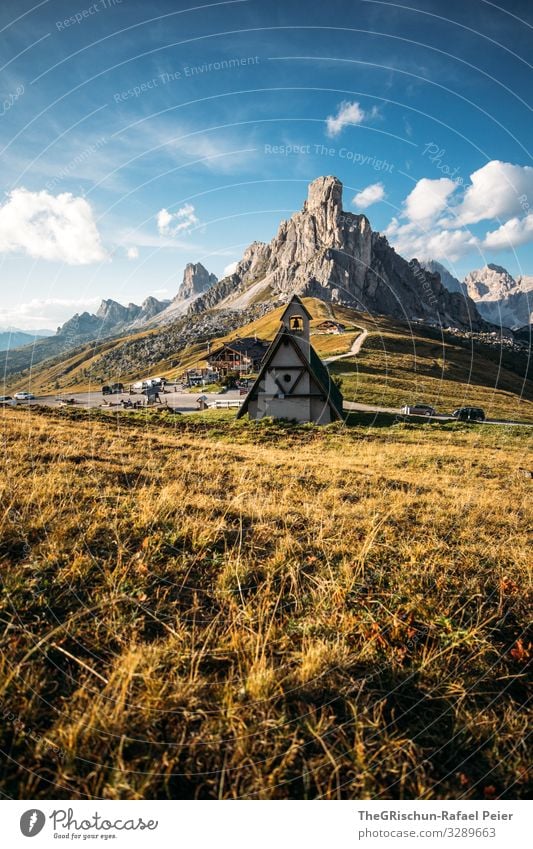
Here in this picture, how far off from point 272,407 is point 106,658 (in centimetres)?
2097

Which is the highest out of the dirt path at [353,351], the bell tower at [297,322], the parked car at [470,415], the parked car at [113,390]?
the dirt path at [353,351]

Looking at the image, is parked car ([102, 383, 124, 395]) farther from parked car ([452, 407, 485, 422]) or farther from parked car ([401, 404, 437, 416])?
parked car ([452, 407, 485, 422])

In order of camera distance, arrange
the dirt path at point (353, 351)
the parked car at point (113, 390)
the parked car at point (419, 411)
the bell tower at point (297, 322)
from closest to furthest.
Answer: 1. the bell tower at point (297, 322)
2. the parked car at point (419, 411)
3. the dirt path at point (353, 351)
4. the parked car at point (113, 390)

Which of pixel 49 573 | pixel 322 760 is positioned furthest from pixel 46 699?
pixel 322 760

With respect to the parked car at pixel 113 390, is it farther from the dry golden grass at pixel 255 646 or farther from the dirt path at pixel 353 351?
the dry golden grass at pixel 255 646

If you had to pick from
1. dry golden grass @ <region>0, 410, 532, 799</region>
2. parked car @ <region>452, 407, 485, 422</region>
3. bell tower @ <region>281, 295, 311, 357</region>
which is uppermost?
bell tower @ <region>281, 295, 311, 357</region>

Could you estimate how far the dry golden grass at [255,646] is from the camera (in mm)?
2770

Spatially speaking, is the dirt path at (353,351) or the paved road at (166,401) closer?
the paved road at (166,401)

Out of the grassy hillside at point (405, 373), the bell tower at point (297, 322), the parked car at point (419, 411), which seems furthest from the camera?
the grassy hillside at point (405, 373)

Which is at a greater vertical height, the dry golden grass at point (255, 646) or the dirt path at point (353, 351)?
the dirt path at point (353, 351)

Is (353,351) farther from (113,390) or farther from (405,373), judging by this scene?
(113,390)

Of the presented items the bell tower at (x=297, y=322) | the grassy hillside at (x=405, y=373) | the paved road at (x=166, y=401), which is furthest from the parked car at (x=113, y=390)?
the bell tower at (x=297, y=322)

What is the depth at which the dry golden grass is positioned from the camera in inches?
109

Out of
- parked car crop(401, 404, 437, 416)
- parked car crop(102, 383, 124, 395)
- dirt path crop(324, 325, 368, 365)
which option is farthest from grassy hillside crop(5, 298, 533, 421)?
parked car crop(102, 383, 124, 395)
